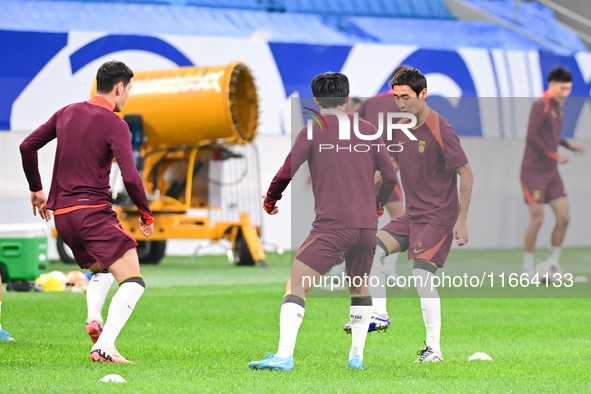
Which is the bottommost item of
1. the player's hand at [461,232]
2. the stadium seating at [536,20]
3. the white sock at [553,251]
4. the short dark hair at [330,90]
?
the white sock at [553,251]

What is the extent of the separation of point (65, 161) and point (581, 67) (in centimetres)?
1953

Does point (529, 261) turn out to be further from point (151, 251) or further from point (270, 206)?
point (270, 206)

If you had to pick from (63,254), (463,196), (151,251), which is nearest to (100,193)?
(463,196)

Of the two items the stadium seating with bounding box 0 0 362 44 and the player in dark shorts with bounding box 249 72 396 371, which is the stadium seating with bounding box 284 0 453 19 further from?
the player in dark shorts with bounding box 249 72 396 371

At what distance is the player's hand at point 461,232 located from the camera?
21.2 ft

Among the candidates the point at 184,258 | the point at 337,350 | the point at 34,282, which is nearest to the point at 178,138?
the point at 184,258

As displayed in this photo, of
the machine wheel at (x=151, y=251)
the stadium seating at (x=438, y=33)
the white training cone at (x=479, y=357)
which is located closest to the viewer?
the white training cone at (x=479, y=357)

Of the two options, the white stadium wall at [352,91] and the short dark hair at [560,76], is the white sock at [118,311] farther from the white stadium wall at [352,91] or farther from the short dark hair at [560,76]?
the white stadium wall at [352,91]

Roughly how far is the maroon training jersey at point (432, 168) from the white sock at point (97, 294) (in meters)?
2.03

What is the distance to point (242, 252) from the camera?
1675 centimetres

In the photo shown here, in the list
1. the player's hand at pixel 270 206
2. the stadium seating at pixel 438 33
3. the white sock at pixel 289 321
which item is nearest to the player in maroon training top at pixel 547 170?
the player's hand at pixel 270 206

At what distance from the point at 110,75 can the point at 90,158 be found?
1.72 feet

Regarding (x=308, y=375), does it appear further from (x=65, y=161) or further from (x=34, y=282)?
(x=34, y=282)

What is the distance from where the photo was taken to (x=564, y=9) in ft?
96.9
